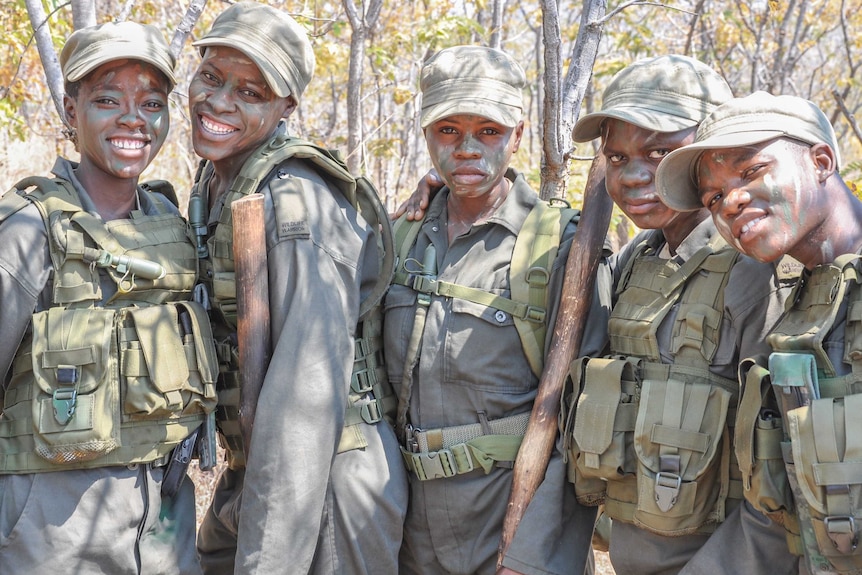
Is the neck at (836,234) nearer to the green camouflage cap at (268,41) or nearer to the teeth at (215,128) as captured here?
the green camouflage cap at (268,41)

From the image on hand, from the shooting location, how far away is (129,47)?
337 centimetres

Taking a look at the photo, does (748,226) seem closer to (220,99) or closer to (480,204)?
(480,204)

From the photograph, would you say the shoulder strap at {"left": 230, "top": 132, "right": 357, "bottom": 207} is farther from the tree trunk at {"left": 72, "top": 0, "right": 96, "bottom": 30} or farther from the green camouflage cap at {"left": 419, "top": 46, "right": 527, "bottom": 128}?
the tree trunk at {"left": 72, "top": 0, "right": 96, "bottom": 30}

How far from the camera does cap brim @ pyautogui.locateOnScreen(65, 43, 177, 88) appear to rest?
330cm

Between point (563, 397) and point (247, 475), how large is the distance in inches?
46.1

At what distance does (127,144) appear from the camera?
340 centimetres

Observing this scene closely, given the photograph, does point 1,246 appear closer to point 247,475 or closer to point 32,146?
point 247,475

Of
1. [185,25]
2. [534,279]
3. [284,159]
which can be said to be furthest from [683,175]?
[185,25]

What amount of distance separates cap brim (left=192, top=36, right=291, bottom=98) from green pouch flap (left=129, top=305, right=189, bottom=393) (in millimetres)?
938

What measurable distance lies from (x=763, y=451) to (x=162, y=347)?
204 cm

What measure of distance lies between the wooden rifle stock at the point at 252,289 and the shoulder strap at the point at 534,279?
3.15 ft

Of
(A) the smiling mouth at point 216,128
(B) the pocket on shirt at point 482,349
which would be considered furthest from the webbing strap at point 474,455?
(A) the smiling mouth at point 216,128

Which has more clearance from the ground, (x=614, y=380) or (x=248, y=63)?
(x=248, y=63)

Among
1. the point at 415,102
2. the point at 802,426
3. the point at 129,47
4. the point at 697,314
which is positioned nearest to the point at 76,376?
the point at 129,47
